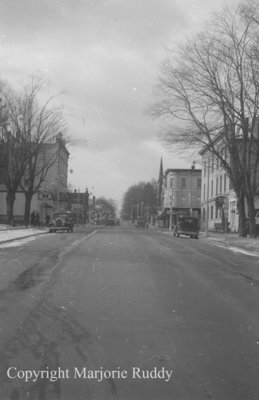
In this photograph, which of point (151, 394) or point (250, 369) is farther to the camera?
point (250, 369)

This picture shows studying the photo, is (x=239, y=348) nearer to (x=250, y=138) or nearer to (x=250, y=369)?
(x=250, y=369)

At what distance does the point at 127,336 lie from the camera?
7605 millimetres

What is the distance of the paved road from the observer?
554 cm

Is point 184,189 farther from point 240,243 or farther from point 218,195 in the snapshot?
point 240,243

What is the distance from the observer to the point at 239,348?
281 inches

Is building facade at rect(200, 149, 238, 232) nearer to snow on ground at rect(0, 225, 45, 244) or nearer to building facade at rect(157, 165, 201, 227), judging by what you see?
snow on ground at rect(0, 225, 45, 244)

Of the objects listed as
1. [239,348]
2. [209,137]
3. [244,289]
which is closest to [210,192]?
[209,137]

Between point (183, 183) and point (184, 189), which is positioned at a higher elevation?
point (183, 183)

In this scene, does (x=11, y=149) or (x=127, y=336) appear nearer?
(x=127, y=336)

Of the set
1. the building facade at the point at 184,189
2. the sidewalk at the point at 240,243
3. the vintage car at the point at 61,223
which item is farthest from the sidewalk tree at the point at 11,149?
the building facade at the point at 184,189

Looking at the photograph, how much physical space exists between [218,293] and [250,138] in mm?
30565

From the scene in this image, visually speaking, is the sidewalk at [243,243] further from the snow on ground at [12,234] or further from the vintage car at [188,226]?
the snow on ground at [12,234]

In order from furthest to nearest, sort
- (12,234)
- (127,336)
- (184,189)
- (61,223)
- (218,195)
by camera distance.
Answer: (184,189), (218,195), (61,223), (12,234), (127,336)

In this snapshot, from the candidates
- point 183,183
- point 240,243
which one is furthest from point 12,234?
point 183,183
